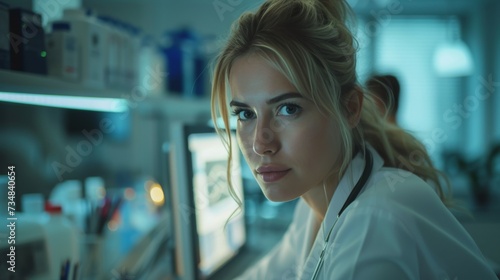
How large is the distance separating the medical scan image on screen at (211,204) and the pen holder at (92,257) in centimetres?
33

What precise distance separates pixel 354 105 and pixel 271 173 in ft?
0.77

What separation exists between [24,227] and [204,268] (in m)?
0.47

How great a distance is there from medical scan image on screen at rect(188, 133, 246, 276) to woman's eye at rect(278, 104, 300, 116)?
0.38m

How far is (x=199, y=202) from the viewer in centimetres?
115

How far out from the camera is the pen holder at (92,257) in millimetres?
1200

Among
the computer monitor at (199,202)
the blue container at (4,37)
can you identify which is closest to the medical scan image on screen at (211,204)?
the computer monitor at (199,202)

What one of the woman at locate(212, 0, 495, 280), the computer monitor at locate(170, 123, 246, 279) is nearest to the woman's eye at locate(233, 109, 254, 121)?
the woman at locate(212, 0, 495, 280)

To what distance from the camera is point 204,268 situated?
114 centimetres

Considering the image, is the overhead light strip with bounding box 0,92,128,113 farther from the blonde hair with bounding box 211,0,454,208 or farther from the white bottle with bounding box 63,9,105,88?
the blonde hair with bounding box 211,0,454,208

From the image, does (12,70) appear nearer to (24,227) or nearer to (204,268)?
(24,227)

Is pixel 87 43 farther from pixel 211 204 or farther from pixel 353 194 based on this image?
pixel 353 194

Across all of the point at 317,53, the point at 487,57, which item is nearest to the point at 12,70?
the point at 317,53

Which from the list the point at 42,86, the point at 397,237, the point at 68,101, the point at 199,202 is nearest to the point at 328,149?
the point at 397,237

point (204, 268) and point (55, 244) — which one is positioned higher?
point (55, 244)
